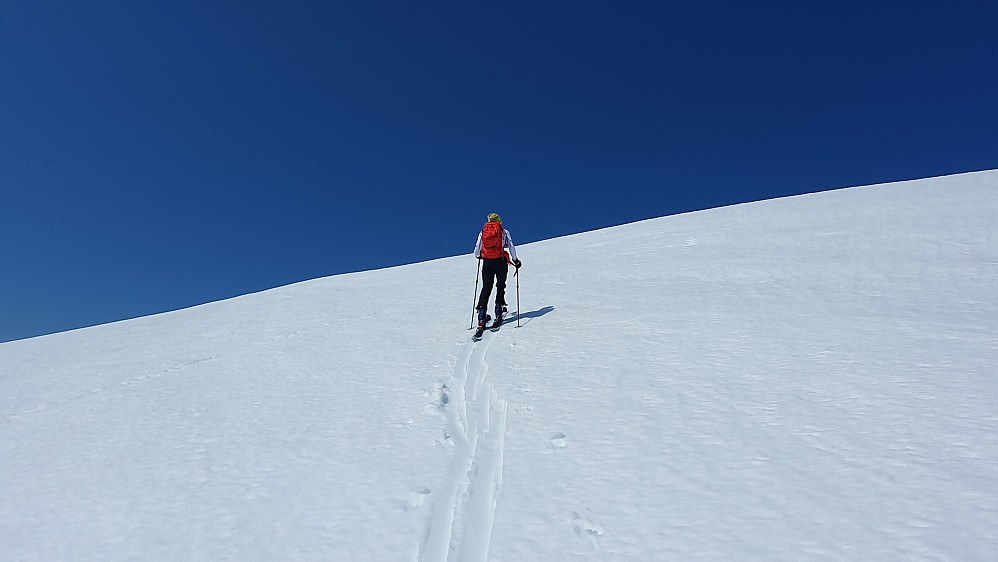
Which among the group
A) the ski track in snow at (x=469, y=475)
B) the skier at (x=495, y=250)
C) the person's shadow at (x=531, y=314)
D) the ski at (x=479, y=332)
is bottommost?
the ski track in snow at (x=469, y=475)

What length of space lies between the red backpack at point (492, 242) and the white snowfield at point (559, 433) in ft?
3.53

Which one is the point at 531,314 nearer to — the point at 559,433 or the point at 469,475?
the point at 559,433

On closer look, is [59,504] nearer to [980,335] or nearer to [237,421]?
[237,421]

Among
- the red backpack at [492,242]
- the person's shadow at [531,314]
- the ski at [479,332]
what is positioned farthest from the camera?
the red backpack at [492,242]

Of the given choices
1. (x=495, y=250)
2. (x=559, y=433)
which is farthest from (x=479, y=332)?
(x=559, y=433)

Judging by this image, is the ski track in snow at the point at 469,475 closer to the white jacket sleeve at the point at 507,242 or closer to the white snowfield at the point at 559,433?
the white snowfield at the point at 559,433

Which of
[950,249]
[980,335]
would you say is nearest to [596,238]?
[950,249]

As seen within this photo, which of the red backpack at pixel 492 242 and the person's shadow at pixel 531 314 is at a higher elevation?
the red backpack at pixel 492 242

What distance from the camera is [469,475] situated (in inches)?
113

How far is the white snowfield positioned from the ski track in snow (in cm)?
2

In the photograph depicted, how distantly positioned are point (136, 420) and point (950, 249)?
419 inches

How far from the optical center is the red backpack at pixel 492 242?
6.76 m

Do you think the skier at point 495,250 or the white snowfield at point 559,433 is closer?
the white snowfield at point 559,433

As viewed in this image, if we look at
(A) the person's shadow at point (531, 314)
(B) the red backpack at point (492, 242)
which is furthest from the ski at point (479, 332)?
(B) the red backpack at point (492, 242)
